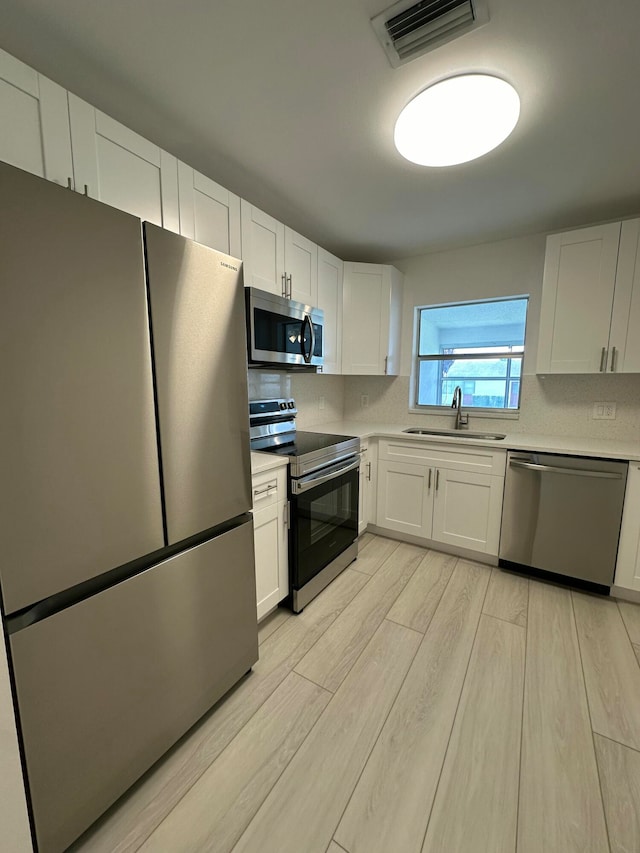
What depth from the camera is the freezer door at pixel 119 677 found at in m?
0.88

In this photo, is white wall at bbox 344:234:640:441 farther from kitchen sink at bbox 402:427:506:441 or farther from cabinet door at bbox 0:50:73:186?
cabinet door at bbox 0:50:73:186

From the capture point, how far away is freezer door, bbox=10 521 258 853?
2.90ft

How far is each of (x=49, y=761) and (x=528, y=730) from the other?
5.31ft

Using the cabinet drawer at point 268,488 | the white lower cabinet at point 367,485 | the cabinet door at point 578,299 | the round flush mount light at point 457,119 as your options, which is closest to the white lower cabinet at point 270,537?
the cabinet drawer at point 268,488

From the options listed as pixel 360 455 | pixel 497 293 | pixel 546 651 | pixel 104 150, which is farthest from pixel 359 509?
pixel 104 150

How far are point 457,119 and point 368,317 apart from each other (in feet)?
5.41

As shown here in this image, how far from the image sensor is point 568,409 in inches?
104

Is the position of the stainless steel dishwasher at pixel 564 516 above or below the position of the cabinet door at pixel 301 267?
below

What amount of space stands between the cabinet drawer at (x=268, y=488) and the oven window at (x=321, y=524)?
102 millimetres

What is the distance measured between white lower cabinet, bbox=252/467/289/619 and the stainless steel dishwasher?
1.57 metres

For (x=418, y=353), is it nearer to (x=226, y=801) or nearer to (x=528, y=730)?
(x=528, y=730)

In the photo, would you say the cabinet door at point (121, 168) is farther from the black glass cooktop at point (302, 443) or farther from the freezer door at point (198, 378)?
the black glass cooktop at point (302, 443)

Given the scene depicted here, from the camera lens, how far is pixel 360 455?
101 inches

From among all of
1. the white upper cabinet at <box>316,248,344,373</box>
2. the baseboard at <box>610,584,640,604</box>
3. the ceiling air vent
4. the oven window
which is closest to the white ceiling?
the ceiling air vent
